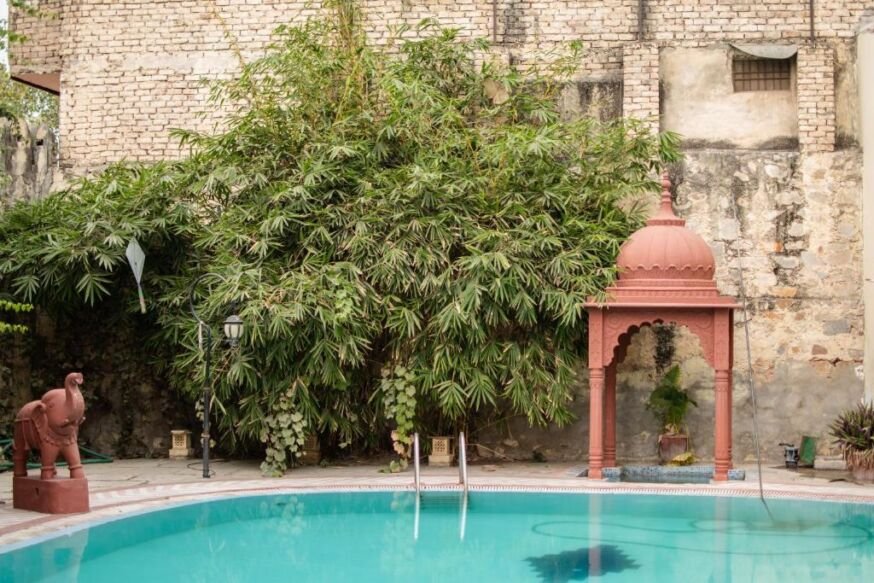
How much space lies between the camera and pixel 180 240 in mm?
13891

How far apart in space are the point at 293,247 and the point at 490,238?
6.53ft

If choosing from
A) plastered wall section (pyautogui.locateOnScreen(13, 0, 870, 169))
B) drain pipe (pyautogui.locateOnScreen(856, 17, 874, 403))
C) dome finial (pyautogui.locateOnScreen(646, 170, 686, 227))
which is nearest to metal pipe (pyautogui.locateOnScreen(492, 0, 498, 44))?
plastered wall section (pyautogui.locateOnScreen(13, 0, 870, 169))

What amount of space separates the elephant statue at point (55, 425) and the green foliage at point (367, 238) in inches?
107

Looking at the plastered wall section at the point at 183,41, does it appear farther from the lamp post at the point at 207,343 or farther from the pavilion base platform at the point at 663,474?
the pavilion base platform at the point at 663,474

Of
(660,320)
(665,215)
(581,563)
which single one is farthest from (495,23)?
(581,563)

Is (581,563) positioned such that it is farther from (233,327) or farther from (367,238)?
(367,238)

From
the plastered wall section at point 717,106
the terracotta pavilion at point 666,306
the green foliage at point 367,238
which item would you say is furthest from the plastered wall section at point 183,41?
the terracotta pavilion at point 666,306

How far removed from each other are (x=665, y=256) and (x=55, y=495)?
5.73 metres

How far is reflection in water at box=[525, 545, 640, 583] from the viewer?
8102mm

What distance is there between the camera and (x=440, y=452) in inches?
530

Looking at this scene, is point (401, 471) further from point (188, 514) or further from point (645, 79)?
point (645, 79)

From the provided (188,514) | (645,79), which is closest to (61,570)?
(188,514)

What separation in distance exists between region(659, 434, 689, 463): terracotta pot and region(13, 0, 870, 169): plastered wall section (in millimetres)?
3949

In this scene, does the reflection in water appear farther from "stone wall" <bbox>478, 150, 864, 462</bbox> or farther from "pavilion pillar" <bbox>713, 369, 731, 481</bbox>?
"stone wall" <bbox>478, 150, 864, 462</bbox>
